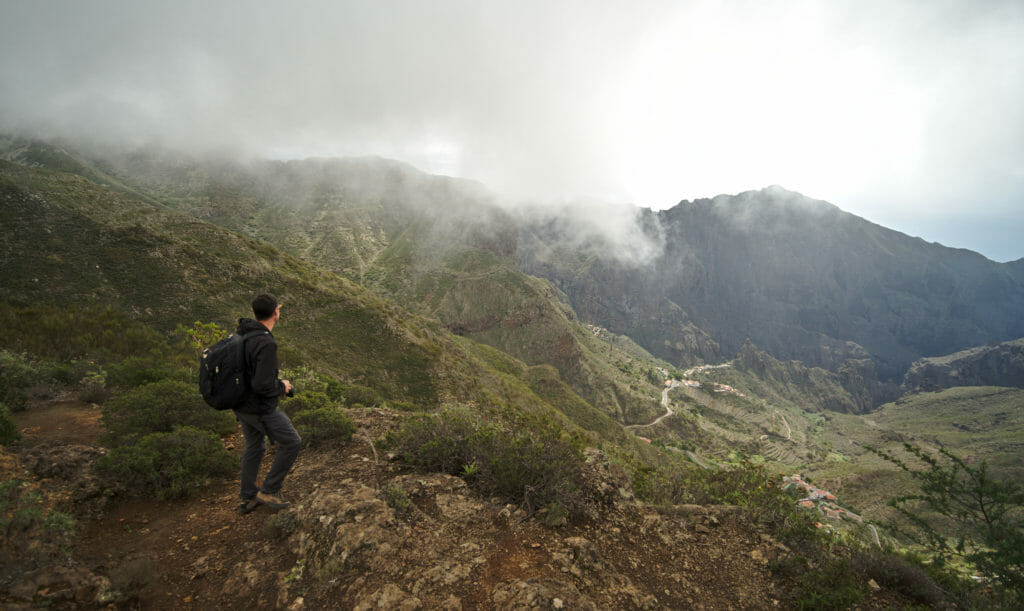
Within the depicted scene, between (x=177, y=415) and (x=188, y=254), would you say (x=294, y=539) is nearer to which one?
(x=177, y=415)

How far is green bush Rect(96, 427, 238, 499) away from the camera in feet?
16.8

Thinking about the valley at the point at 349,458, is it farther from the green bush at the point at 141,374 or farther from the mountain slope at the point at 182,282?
the mountain slope at the point at 182,282

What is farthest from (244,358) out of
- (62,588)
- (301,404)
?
(301,404)

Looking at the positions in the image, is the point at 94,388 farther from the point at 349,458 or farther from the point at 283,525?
the point at 283,525

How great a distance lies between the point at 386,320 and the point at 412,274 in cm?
7113

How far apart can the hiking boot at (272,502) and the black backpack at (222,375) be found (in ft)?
5.28

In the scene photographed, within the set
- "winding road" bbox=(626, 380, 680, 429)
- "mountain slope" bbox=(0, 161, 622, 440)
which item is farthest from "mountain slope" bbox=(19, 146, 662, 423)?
"mountain slope" bbox=(0, 161, 622, 440)

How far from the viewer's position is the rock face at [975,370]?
16562 centimetres

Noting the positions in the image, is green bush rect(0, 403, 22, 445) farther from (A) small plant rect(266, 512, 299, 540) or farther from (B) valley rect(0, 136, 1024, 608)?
(A) small plant rect(266, 512, 299, 540)

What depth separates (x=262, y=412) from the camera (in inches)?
186

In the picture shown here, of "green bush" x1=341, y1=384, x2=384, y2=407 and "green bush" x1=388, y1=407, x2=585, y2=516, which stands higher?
"green bush" x1=388, y1=407, x2=585, y2=516

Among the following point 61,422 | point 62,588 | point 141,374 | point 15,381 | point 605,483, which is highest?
point 605,483

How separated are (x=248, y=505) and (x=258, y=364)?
2168 millimetres

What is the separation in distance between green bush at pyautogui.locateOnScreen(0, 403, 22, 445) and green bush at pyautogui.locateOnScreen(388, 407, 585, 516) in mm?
5705
